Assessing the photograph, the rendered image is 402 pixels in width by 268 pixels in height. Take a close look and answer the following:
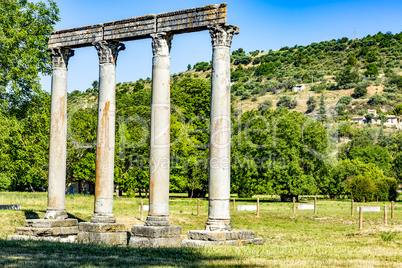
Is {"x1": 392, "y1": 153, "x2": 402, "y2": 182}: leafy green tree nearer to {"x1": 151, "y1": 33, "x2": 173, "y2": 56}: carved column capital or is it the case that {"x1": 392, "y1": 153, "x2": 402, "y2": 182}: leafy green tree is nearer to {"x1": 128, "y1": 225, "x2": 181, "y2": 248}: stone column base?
{"x1": 151, "y1": 33, "x2": 173, "y2": 56}: carved column capital

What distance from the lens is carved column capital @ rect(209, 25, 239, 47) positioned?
21.2m

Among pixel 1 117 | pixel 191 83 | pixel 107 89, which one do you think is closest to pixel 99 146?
pixel 107 89

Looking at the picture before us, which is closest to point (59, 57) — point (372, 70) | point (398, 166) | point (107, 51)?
point (107, 51)

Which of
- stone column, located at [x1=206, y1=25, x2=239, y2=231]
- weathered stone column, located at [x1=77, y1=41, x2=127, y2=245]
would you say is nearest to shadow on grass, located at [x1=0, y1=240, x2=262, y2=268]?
stone column, located at [x1=206, y1=25, x2=239, y2=231]

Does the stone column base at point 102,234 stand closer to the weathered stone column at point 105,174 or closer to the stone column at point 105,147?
the weathered stone column at point 105,174

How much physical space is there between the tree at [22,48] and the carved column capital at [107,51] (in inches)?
478

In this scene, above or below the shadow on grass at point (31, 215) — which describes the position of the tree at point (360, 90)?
above

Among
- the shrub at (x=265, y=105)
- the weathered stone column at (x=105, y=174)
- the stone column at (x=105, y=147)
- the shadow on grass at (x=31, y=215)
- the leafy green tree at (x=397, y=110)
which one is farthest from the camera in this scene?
the leafy green tree at (x=397, y=110)

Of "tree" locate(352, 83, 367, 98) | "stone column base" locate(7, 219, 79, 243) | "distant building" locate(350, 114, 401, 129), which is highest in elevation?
"tree" locate(352, 83, 367, 98)

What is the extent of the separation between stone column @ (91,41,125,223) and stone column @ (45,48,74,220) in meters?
2.23

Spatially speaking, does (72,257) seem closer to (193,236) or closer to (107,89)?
(193,236)

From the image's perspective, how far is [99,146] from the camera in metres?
24.2

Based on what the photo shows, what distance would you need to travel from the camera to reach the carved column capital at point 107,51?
24578 mm

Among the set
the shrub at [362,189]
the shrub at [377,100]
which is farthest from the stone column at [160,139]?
the shrub at [377,100]
